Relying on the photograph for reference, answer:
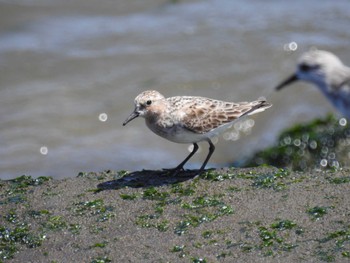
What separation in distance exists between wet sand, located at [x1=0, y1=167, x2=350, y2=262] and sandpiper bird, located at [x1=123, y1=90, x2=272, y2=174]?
53cm

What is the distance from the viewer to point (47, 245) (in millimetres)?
5738

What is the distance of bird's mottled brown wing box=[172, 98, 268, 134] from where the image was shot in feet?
24.5

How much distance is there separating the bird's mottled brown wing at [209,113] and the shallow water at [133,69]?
310 centimetres

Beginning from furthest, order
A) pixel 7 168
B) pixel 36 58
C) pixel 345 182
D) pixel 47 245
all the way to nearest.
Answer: pixel 36 58, pixel 7 168, pixel 345 182, pixel 47 245

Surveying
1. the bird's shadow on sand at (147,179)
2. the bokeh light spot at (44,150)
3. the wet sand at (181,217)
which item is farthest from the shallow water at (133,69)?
the wet sand at (181,217)

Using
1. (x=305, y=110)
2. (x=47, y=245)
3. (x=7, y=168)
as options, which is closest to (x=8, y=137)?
(x=7, y=168)

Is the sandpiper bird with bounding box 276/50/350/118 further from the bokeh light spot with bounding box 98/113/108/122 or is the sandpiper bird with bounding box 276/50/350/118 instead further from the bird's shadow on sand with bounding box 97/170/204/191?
the bokeh light spot with bounding box 98/113/108/122

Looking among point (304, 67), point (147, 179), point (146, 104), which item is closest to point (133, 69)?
point (146, 104)

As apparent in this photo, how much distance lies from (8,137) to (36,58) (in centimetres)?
266

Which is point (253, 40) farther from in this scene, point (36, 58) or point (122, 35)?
point (36, 58)

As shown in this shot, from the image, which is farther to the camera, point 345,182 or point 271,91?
point 271,91

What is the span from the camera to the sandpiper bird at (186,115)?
7.45 meters

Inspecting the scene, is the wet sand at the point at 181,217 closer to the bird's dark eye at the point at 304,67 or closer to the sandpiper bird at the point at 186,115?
the sandpiper bird at the point at 186,115

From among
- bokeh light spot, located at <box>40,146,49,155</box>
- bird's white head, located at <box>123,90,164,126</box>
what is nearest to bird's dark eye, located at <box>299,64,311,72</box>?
bird's white head, located at <box>123,90,164,126</box>
